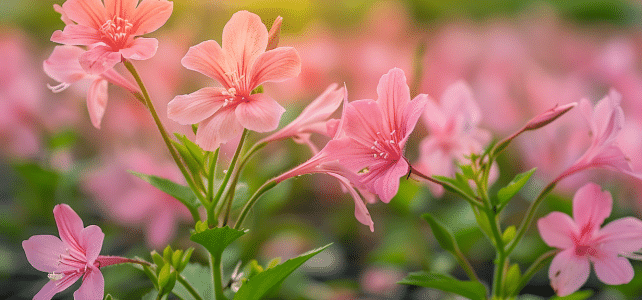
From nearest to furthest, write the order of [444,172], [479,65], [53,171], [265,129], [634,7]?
1. [265,129]
2. [444,172]
3. [53,171]
4. [479,65]
5. [634,7]

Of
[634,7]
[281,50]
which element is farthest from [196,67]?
[634,7]

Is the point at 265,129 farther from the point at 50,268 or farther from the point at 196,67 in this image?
the point at 50,268

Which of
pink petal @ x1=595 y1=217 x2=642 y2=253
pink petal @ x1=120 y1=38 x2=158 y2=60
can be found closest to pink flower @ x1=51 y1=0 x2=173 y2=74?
pink petal @ x1=120 y1=38 x2=158 y2=60

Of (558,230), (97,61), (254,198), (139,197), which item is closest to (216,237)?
(254,198)

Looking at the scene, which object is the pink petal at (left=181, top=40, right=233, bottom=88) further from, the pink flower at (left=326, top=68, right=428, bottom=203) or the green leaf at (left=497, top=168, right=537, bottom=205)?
the green leaf at (left=497, top=168, right=537, bottom=205)

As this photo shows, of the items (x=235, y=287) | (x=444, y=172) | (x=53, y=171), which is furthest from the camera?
(x=53, y=171)
